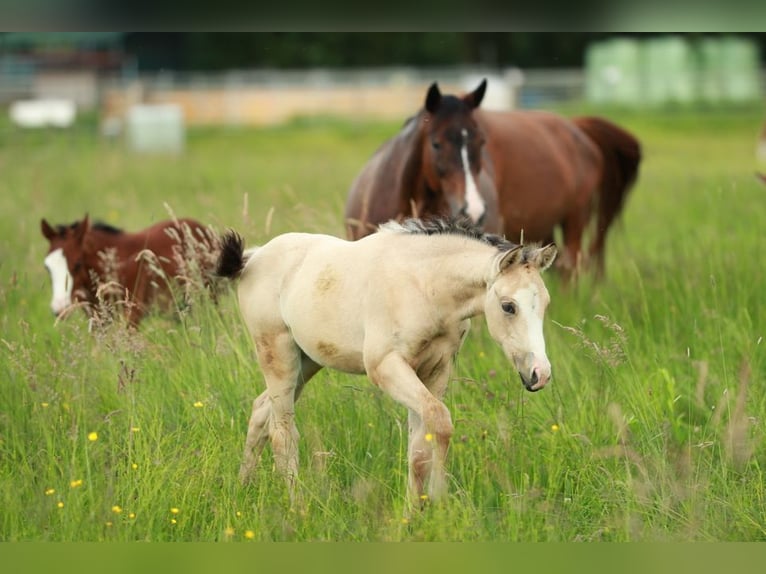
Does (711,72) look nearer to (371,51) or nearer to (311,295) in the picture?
(371,51)

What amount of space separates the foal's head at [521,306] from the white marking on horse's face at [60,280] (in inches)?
147

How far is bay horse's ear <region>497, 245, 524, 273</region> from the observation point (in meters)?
3.90

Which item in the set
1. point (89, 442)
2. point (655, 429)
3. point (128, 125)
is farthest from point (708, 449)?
point (128, 125)

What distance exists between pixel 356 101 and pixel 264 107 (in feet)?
8.58

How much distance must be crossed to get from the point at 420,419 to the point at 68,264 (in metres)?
3.60

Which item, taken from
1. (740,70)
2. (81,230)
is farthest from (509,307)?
(740,70)

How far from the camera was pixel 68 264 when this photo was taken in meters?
7.10

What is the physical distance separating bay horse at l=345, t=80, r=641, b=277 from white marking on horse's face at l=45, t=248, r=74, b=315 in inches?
72.0

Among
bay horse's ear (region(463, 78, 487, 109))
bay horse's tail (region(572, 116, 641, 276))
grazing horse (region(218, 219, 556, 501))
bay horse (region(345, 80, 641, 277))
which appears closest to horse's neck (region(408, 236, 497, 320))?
grazing horse (region(218, 219, 556, 501))

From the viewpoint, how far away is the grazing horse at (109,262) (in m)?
7.00

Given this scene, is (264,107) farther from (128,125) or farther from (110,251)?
(110,251)

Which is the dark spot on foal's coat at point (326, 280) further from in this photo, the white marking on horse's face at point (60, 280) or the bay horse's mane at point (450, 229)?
the white marking on horse's face at point (60, 280)

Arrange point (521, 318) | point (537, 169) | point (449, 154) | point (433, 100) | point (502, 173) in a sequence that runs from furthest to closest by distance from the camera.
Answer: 1. point (537, 169)
2. point (502, 173)
3. point (433, 100)
4. point (449, 154)
5. point (521, 318)

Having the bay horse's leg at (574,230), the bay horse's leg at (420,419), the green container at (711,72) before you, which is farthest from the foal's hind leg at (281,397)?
the green container at (711,72)
